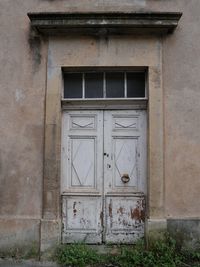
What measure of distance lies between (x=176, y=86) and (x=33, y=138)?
2587 millimetres

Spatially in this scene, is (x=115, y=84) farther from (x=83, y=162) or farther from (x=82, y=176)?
(x=82, y=176)

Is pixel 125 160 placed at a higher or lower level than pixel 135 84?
lower

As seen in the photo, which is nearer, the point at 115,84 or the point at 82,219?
the point at 82,219

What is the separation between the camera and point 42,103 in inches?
259

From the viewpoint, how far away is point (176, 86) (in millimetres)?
6512

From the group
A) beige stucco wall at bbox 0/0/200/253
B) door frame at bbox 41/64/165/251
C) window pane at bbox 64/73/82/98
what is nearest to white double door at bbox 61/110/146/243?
door frame at bbox 41/64/165/251

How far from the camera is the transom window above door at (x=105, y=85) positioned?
6789 mm

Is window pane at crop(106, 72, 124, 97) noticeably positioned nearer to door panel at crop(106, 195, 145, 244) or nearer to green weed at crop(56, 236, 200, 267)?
door panel at crop(106, 195, 145, 244)

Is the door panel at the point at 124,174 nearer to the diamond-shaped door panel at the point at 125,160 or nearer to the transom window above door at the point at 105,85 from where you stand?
the diamond-shaped door panel at the point at 125,160

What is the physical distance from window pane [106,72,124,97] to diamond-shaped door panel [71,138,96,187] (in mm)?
901

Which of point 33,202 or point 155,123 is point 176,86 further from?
point 33,202

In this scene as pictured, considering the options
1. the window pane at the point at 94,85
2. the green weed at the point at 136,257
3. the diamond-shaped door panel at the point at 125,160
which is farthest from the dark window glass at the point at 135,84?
the green weed at the point at 136,257

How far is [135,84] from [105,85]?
0.53 m

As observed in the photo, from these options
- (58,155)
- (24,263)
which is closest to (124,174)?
(58,155)
